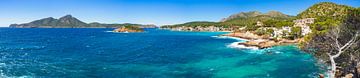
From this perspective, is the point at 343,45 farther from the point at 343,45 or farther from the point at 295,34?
the point at 295,34

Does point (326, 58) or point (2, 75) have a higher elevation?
point (326, 58)

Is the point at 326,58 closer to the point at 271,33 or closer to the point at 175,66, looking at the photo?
the point at 175,66

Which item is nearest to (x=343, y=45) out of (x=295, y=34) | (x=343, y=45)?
(x=343, y=45)

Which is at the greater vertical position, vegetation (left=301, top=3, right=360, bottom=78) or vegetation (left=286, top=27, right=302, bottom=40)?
vegetation (left=301, top=3, right=360, bottom=78)

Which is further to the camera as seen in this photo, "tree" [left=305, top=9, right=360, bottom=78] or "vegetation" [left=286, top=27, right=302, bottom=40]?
"vegetation" [left=286, top=27, right=302, bottom=40]

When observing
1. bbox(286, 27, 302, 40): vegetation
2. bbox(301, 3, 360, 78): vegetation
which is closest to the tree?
bbox(301, 3, 360, 78): vegetation

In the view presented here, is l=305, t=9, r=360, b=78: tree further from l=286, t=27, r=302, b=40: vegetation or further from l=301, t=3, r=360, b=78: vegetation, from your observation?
l=286, t=27, r=302, b=40: vegetation

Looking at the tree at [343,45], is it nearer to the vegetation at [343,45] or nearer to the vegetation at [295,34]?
the vegetation at [343,45]

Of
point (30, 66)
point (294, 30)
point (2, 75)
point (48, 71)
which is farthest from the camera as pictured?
point (294, 30)

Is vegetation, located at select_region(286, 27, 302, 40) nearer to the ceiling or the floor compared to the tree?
nearer to the floor

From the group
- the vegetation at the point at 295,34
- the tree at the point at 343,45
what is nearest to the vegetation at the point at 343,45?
the tree at the point at 343,45

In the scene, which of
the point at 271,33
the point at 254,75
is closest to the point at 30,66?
the point at 254,75
